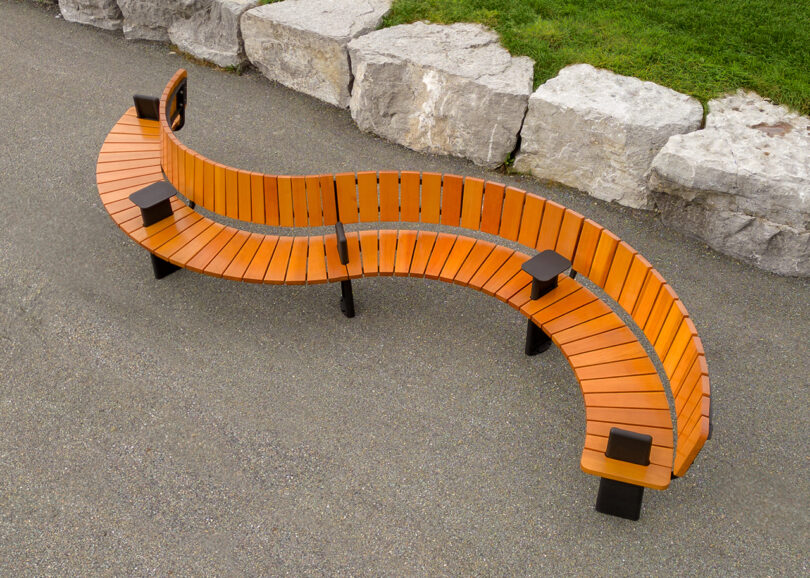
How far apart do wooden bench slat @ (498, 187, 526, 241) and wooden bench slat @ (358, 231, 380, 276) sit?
2.82 feet

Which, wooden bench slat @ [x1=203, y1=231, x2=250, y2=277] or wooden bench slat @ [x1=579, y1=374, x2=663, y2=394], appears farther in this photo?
wooden bench slat @ [x1=203, y1=231, x2=250, y2=277]

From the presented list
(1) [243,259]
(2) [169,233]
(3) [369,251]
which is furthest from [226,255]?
(3) [369,251]

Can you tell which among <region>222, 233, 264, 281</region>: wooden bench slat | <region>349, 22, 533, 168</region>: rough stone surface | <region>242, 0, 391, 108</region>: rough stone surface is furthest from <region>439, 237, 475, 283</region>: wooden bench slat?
<region>242, 0, 391, 108</region>: rough stone surface

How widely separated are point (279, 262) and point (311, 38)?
300cm

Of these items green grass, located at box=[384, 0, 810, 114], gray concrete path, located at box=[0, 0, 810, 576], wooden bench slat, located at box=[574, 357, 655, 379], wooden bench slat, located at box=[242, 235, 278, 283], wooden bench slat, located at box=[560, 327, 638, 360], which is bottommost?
gray concrete path, located at box=[0, 0, 810, 576]

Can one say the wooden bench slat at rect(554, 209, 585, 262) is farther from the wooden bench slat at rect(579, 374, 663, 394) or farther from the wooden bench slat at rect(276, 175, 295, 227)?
the wooden bench slat at rect(276, 175, 295, 227)

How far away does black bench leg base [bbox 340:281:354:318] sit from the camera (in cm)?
483

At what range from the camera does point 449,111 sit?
244 inches

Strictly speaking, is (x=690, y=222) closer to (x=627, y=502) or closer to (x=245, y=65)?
(x=627, y=502)

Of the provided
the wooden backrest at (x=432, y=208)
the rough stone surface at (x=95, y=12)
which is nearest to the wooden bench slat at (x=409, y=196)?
the wooden backrest at (x=432, y=208)

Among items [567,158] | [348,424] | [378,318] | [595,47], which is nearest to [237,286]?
[378,318]

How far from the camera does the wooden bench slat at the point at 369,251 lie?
15.4ft

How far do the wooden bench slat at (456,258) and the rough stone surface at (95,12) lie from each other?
5.68m

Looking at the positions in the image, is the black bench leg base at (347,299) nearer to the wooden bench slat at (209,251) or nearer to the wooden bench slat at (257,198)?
the wooden bench slat at (257,198)
